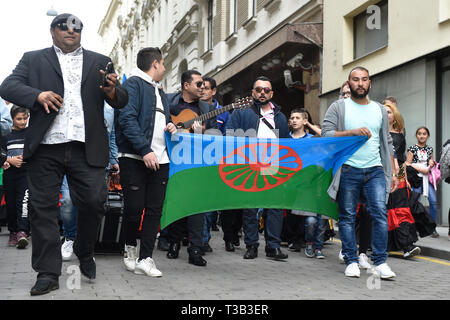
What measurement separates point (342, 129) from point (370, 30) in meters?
8.02

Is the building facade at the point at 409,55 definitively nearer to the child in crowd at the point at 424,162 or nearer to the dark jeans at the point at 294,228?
the child in crowd at the point at 424,162

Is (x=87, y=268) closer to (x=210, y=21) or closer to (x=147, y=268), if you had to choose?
(x=147, y=268)

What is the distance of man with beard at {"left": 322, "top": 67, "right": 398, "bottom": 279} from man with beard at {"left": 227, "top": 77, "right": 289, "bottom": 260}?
1121 mm

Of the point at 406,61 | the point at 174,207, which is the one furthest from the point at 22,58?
the point at 406,61

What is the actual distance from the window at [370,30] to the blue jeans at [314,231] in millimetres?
6472

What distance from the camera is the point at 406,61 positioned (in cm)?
1177

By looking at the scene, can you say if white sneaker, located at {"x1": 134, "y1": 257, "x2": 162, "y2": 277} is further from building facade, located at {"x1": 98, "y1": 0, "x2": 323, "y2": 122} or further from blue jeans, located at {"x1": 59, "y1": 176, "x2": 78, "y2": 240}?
building facade, located at {"x1": 98, "y1": 0, "x2": 323, "y2": 122}

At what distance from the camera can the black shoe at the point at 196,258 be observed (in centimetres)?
650

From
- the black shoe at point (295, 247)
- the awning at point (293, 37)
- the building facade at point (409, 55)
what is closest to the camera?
the black shoe at point (295, 247)

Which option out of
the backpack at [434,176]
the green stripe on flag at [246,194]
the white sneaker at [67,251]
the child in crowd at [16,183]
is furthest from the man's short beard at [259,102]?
the backpack at [434,176]

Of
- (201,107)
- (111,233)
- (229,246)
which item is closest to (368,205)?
(201,107)

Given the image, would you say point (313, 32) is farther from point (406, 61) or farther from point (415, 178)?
point (415, 178)

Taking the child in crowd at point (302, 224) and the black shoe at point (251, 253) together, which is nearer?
the black shoe at point (251, 253)
